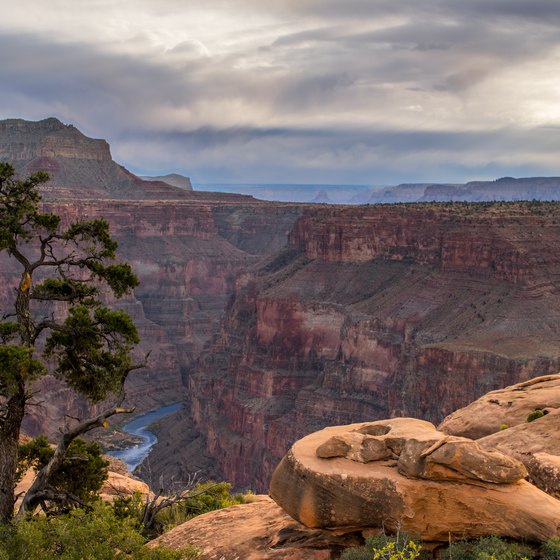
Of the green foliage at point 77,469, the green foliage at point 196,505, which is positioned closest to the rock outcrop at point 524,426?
the green foliage at point 196,505

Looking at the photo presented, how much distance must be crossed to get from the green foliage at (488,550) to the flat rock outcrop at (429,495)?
368mm

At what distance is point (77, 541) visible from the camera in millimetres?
20281

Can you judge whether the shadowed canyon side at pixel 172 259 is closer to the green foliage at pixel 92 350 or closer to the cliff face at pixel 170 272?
the cliff face at pixel 170 272

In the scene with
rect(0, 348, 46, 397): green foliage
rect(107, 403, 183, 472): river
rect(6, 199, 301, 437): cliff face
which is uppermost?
rect(0, 348, 46, 397): green foliage

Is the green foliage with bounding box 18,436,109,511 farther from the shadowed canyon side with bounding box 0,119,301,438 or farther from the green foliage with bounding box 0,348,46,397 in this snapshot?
the shadowed canyon side with bounding box 0,119,301,438

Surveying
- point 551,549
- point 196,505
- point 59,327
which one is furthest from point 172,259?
point 551,549

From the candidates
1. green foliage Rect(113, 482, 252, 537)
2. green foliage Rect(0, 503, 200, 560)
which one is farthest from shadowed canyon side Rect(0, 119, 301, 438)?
green foliage Rect(0, 503, 200, 560)

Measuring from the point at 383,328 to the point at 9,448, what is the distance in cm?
6951

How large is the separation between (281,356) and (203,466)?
16.8 meters

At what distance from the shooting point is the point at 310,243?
11475cm

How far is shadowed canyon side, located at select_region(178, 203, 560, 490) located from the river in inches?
231

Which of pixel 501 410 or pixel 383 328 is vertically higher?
pixel 501 410

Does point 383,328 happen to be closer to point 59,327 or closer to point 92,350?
point 92,350

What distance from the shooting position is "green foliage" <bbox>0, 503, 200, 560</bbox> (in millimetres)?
19422
